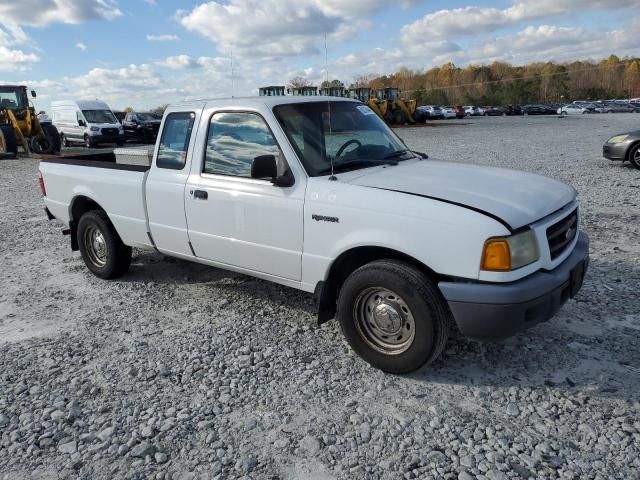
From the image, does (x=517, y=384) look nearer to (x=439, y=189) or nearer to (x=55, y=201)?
(x=439, y=189)

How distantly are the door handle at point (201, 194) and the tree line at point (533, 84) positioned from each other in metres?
88.6

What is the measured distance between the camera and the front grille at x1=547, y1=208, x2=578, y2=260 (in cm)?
347

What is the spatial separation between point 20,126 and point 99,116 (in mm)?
5095

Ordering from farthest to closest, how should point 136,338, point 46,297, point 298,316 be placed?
1. point 46,297
2. point 298,316
3. point 136,338

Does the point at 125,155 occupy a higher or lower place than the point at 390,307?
higher

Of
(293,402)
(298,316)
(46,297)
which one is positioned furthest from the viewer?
(46,297)

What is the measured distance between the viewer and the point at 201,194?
445 cm

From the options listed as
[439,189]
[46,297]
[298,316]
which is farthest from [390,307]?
[46,297]

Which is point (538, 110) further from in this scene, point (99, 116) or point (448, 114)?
point (99, 116)

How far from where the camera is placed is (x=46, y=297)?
5375 mm

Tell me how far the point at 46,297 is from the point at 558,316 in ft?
16.3

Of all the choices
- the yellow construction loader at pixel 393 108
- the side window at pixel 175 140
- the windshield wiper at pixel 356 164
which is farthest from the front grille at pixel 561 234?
the yellow construction loader at pixel 393 108

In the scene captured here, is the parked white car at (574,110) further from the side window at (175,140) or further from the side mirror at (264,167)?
the side mirror at (264,167)

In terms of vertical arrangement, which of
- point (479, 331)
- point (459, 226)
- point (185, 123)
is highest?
point (185, 123)
